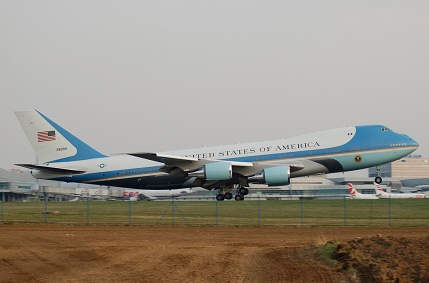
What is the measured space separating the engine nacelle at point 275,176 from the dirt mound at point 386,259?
19908 millimetres

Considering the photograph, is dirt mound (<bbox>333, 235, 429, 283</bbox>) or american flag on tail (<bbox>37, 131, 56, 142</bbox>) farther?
american flag on tail (<bbox>37, 131, 56, 142</bbox>)

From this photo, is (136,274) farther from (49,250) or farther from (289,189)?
(289,189)

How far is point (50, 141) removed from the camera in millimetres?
46875

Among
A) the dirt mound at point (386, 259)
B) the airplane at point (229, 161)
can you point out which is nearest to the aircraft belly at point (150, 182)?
the airplane at point (229, 161)

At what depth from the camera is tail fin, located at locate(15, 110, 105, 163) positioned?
4659 cm

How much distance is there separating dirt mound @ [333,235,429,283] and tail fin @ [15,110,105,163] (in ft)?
91.0

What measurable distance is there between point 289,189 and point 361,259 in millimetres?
61372

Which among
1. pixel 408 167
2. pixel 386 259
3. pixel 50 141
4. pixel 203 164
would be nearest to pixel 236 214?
pixel 203 164

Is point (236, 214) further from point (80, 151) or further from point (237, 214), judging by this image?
point (80, 151)

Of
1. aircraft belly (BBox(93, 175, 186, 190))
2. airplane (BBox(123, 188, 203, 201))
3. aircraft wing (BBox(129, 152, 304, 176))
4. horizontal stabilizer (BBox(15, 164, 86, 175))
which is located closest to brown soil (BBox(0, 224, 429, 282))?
aircraft wing (BBox(129, 152, 304, 176))

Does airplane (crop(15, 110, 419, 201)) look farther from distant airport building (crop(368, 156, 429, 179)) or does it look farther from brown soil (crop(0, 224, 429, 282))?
distant airport building (crop(368, 156, 429, 179))

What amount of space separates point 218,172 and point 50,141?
38.2 ft

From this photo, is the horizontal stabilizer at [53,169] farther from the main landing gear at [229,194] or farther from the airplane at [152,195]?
the airplane at [152,195]

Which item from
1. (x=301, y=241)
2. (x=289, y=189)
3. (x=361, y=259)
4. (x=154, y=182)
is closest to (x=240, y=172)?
(x=154, y=182)
